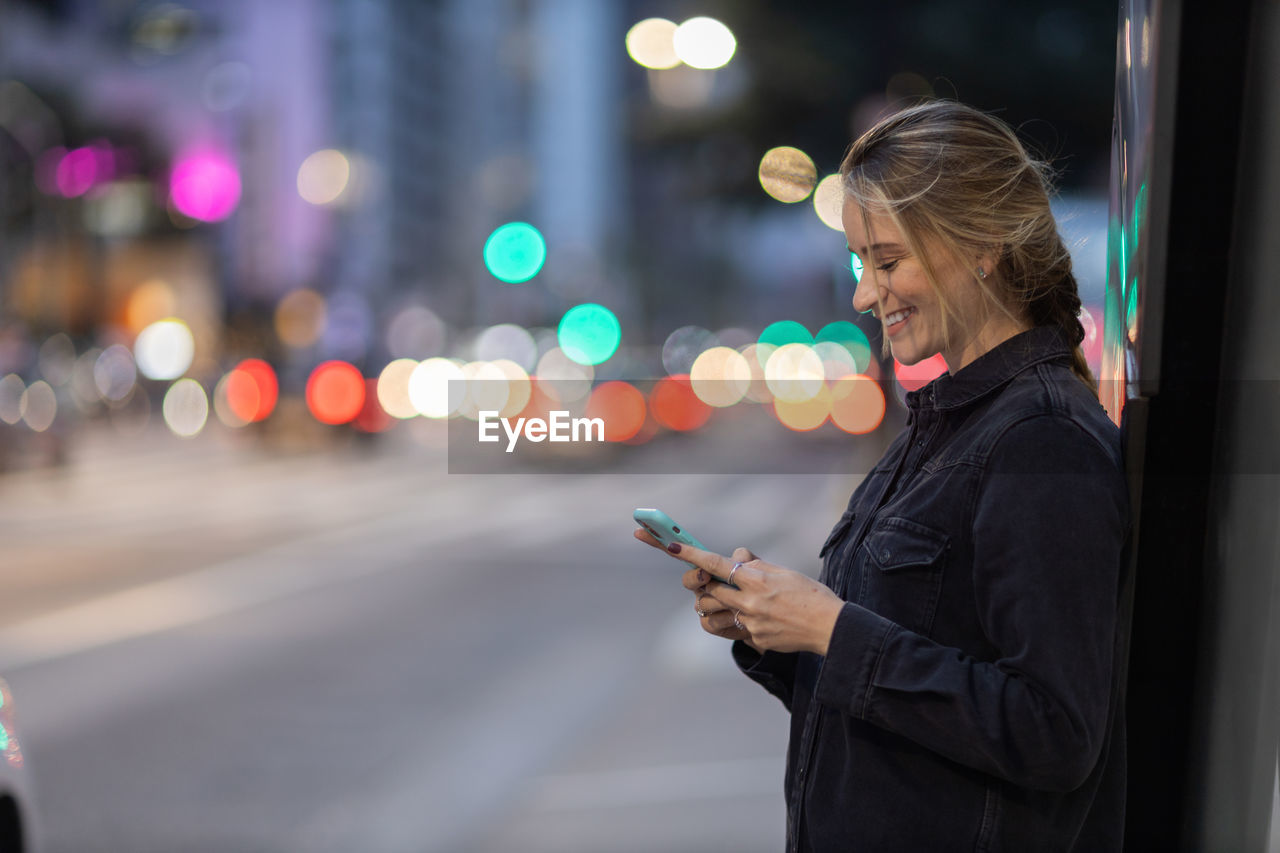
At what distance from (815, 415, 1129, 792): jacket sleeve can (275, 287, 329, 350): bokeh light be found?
49.9 metres

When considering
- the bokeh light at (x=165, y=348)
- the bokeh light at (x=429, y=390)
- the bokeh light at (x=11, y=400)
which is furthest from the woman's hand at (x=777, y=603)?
the bokeh light at (x=165, y=348)

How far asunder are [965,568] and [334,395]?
65.5ft

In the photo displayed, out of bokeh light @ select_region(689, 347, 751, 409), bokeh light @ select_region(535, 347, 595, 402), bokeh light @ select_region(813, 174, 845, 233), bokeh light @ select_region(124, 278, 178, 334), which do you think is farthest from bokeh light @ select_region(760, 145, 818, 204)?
bokeh light @ select_region(124, 278, 178, 334)

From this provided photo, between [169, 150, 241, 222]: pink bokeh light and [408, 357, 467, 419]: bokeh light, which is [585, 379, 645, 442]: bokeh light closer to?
[408, 357, 467, 419]: bokeh light

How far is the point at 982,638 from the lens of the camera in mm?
1549

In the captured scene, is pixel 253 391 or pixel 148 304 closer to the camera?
pixel 253 391

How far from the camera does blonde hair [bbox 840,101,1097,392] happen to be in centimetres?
161

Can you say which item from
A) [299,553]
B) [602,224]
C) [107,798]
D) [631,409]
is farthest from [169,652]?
[602,224]

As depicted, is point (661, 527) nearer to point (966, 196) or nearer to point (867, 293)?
point (867, 293)

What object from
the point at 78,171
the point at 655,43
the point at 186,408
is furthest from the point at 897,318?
the point at 78,171

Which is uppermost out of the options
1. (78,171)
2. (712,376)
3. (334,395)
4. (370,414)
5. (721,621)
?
(78,171)

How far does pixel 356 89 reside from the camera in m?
95.2

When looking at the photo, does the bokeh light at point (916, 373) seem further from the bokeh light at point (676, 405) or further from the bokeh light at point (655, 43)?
the bokeh light at point (676, 405)

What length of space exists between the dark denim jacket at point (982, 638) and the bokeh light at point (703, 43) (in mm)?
5509
